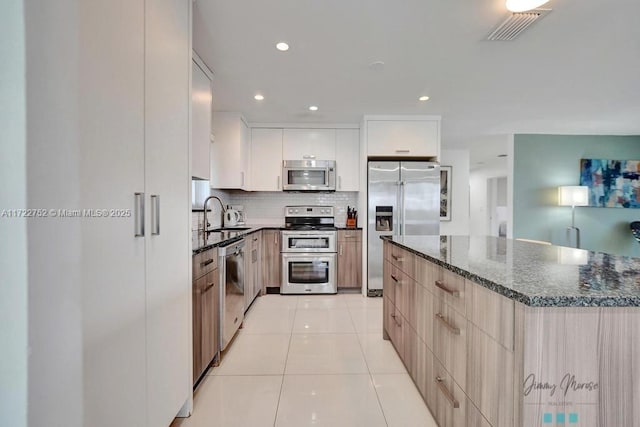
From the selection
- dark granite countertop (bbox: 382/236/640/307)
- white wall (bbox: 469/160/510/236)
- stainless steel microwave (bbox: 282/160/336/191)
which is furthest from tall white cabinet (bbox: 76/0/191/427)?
white wall (bbox: 469/160/510/236)

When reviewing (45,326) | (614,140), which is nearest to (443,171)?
(614,140)

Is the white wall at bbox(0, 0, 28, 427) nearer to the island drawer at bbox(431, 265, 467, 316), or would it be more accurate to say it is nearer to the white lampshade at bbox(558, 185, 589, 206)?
the island drawer at bbox(431, 265, 467, 316)

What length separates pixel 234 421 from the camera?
1.58 metres

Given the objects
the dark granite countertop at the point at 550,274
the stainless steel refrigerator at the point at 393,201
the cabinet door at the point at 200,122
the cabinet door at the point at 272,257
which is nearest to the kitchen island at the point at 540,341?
the dark granite countertop at the point at 550,274

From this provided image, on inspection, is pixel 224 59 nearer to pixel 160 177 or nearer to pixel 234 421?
pixel 160 177

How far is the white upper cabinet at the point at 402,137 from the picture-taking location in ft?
12.8

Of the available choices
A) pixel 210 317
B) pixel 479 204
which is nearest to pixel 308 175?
pixel 210 317

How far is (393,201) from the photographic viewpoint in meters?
3.90

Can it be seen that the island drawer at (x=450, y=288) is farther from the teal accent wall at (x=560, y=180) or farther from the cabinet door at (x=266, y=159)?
the teal accent wall at (x=560, y=180)

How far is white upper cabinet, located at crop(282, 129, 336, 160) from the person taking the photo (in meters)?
4.23

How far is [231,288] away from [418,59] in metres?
2.42

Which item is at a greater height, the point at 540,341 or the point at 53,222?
the point at 53,222

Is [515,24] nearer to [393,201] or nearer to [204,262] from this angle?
[393,201]

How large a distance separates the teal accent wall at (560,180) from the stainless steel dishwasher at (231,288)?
452 cm
